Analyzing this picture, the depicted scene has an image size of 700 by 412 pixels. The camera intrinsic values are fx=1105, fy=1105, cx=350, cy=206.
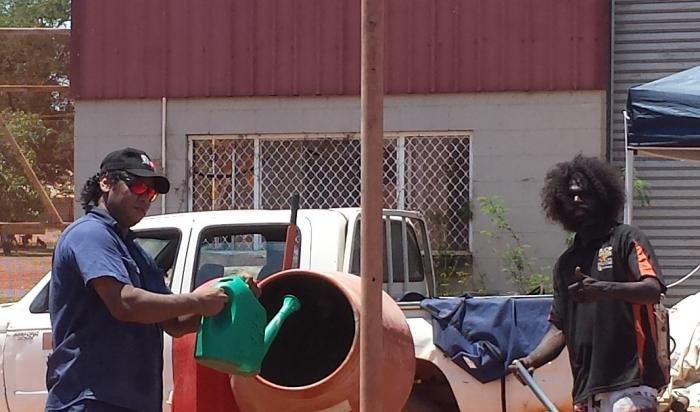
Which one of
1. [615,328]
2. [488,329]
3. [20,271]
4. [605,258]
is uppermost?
[605,258]

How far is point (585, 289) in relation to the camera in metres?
4.24

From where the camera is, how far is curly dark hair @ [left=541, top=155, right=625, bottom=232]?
Result: 4590mm

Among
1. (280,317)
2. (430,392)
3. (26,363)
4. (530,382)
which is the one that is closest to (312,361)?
(280,317)

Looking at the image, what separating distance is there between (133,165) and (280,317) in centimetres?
85

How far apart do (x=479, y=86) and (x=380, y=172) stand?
Result: 7931 millimetres

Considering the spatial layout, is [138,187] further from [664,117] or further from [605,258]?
[664,117]

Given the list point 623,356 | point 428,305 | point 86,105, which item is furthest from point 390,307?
point 86,105

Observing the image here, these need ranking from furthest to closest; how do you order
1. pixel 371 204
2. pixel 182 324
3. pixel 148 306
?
pixel 182 324 → pixel 148 306 → pixel 371 204

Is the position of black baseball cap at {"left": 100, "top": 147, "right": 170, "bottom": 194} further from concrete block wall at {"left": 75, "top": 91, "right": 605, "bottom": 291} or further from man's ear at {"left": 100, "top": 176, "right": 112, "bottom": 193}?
concrete block wall at {"left": 75, "top": 91, "right": 605, "bottom": 291}

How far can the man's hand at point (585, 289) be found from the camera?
13.8 ft

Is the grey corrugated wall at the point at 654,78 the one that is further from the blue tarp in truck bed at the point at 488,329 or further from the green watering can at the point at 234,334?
the green watering can at the point at 234,334

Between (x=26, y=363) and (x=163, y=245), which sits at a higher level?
(x=163, y=245)

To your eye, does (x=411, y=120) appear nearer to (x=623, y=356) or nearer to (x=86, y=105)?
(x=86, y=105)

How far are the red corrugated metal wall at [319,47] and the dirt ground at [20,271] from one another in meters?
6.00
